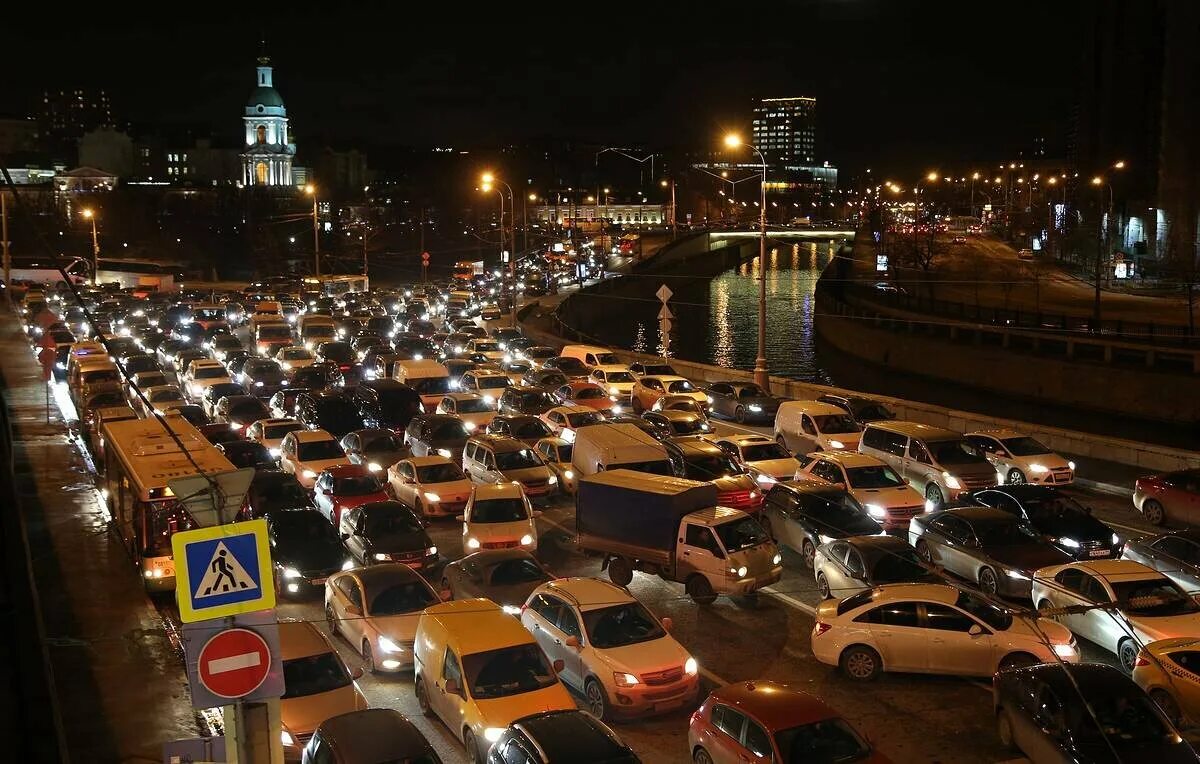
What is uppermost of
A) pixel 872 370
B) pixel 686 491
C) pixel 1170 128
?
pixel 1170 128

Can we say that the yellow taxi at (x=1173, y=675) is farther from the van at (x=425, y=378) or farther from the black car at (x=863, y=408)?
the van at (x=425, y=378)

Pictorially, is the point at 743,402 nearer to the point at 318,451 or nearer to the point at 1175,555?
the point at 318,451

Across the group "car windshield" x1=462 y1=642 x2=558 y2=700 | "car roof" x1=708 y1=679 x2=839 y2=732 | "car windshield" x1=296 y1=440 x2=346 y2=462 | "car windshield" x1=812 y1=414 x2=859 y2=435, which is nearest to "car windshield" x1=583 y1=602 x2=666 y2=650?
"car windshield" x1=462 y1=642 x2=558 y2=700

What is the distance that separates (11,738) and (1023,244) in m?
120

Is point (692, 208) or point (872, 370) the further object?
point (692, 208)

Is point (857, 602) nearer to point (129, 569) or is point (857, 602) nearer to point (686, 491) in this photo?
point (686, 491)

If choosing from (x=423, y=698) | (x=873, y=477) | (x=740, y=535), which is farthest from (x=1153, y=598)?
(x=423, y=698)

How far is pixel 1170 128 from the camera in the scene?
8619 centimetres

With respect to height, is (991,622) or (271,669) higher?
(271,669)

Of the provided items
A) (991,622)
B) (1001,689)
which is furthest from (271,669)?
(991,622)

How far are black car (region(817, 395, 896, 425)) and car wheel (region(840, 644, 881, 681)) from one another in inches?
598

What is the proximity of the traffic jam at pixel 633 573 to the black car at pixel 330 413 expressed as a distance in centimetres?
8

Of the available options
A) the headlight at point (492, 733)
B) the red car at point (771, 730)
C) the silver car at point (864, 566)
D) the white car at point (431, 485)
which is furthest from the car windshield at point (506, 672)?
the white car at point (431, 485)

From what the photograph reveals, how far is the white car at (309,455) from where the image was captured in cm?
2175
